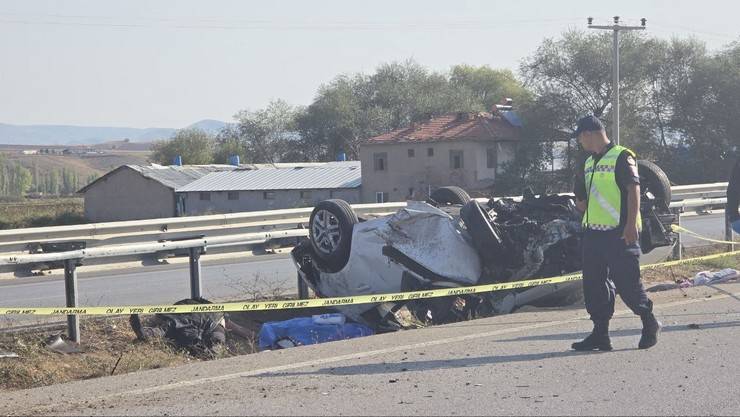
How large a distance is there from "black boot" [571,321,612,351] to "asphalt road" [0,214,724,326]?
4.74 metres

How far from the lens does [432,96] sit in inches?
3996

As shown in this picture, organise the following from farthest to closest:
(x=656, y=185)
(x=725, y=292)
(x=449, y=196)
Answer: (x=449, y=196), (x=725, y=292), (x=656, y=185)

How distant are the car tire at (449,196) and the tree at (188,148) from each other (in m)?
98.0

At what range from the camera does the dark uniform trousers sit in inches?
288

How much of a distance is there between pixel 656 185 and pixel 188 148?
102 metres

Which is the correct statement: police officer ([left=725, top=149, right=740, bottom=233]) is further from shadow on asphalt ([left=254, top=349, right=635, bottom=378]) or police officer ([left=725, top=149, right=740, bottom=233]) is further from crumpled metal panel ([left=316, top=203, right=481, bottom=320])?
shadow on asphalt ([left=254, top=349, right=635, bottom=378])

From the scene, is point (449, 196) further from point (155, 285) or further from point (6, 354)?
point (6, 354)

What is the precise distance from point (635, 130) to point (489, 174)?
983cm

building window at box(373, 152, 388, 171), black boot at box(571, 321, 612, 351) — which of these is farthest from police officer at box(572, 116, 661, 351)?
building window at box(373, 152, 388, 171)

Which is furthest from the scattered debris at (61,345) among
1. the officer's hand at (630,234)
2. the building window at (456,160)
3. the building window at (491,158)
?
the building window at (491,158)

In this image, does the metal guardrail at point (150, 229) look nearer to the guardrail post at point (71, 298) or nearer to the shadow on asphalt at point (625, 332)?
the guardrail post at point (71, 298)

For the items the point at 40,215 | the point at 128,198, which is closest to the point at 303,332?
the point at 40,215

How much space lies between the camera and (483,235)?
9.23 meters

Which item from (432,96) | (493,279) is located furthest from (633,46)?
(493,279)
